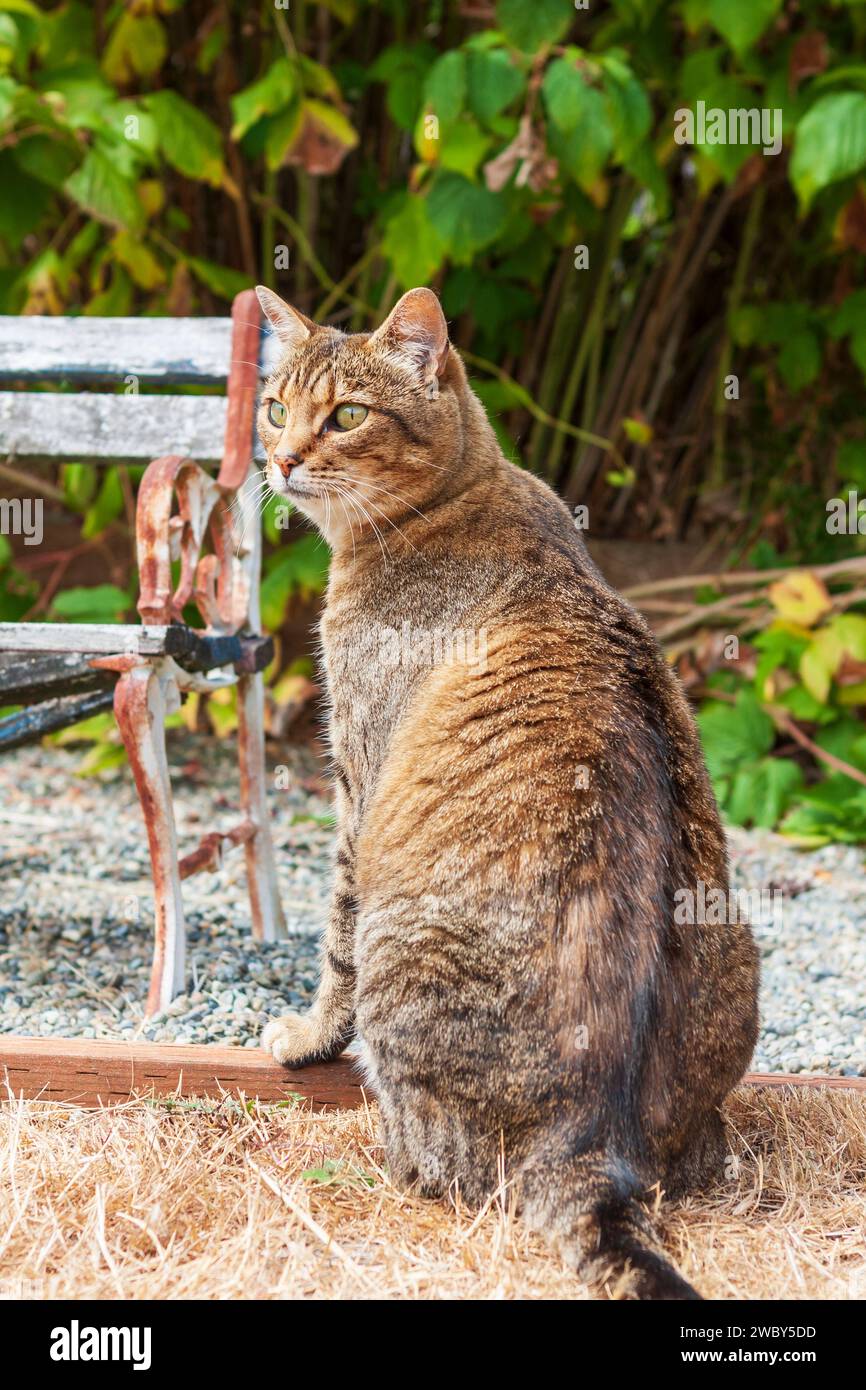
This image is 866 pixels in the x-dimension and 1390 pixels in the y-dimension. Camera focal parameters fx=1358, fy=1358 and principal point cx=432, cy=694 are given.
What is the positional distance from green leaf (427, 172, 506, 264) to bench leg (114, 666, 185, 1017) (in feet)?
6.69

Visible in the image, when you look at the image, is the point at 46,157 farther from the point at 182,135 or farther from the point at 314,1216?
the point at 314,1216

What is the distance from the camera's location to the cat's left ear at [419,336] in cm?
241

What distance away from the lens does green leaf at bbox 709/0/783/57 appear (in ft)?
12.7

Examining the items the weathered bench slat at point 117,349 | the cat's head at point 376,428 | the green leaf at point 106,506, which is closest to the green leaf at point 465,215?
the weathered bench slat at point 117,349

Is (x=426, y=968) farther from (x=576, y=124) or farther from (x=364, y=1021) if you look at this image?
(x=576, y=124)

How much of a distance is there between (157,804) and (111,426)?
49.1 inches

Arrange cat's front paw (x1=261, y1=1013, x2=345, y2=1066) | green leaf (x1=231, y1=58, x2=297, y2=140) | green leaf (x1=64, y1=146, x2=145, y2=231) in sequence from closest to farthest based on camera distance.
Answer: cat's front paw (x1=261, y1=1013, x2=345, y2=1066)
green leaf (x1=64, y1=146, x2=145, y2=231)
green leaf (x1=231, y1=58, x2=297, y2=140)

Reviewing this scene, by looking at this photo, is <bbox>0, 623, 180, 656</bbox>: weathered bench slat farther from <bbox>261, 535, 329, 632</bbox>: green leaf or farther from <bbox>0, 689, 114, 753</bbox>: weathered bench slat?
<bbox>261, 535, 329, 632</bbox>: green leaf

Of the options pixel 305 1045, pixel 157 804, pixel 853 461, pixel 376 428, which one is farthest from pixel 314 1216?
pixel 853 461

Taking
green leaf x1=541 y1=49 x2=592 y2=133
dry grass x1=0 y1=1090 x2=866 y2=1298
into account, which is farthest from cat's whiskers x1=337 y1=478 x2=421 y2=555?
green leaf x1=541 y1=49 x2=592 y2=133

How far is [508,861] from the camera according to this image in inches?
78.3

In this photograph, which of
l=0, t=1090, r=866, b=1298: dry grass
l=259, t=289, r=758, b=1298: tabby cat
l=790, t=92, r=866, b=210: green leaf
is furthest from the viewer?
l=790, t=92, r=866, b=210: green leaf

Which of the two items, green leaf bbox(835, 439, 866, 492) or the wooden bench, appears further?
green leaf bbox(835, 439, 866, 492)

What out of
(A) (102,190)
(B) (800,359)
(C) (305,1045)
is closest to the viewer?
(C) (305,1045)
